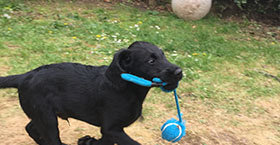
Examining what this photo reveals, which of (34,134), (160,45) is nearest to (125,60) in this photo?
(34,134)

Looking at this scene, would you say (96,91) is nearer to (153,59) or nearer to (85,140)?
(153,59)

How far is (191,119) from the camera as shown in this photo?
4.73 m

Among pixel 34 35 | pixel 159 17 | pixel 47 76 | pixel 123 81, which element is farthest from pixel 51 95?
pixel 159 17

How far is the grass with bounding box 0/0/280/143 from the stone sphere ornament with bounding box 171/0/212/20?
0.62 feet

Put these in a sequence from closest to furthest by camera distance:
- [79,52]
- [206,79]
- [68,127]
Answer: [68,127], [206,79], [79,52]

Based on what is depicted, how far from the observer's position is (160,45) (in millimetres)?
7246

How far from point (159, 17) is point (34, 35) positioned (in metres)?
3.55

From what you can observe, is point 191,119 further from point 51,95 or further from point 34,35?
point 34,35

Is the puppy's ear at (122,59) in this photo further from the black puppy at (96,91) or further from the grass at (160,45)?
the grass at (160,45)

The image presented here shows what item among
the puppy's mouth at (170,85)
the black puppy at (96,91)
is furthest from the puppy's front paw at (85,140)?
the puppy's mouth at (170,85)

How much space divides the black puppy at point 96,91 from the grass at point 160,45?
1585mm

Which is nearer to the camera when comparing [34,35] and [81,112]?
[81,112]

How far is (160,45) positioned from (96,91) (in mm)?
4234

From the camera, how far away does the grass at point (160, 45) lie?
18.0 ft
